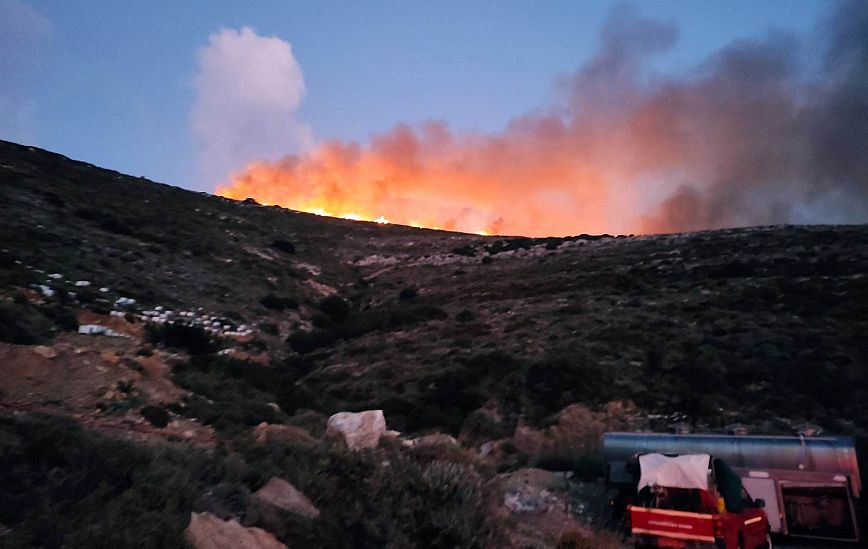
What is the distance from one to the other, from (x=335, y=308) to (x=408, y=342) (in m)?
9.48

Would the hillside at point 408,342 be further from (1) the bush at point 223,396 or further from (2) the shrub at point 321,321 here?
(2) the shrub at point 321,321

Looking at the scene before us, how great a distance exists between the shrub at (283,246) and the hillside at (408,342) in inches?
102

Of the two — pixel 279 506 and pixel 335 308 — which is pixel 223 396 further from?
pixel 335 308

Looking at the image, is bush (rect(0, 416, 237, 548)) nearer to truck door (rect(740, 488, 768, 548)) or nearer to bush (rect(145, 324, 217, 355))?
truck door (rect(740, 488, 768, 548))

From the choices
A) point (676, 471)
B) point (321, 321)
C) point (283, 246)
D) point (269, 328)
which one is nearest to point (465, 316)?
point (321, 321)

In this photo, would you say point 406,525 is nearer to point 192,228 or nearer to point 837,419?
point 837,419

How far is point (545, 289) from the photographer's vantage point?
36312mm

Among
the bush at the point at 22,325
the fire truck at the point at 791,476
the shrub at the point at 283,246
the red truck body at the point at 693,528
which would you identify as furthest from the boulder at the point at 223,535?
the shrub at the point at 283,246

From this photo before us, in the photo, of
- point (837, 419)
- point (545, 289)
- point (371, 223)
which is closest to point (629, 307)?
point (545, 289)

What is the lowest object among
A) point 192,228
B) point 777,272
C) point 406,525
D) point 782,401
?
point 406,525

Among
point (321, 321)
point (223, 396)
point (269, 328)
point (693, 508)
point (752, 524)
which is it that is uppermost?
point (321, 321)

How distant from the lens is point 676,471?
11.1 meters

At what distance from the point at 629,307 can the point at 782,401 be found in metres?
11.1

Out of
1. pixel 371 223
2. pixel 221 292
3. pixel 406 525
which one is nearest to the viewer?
pixel 406 525
